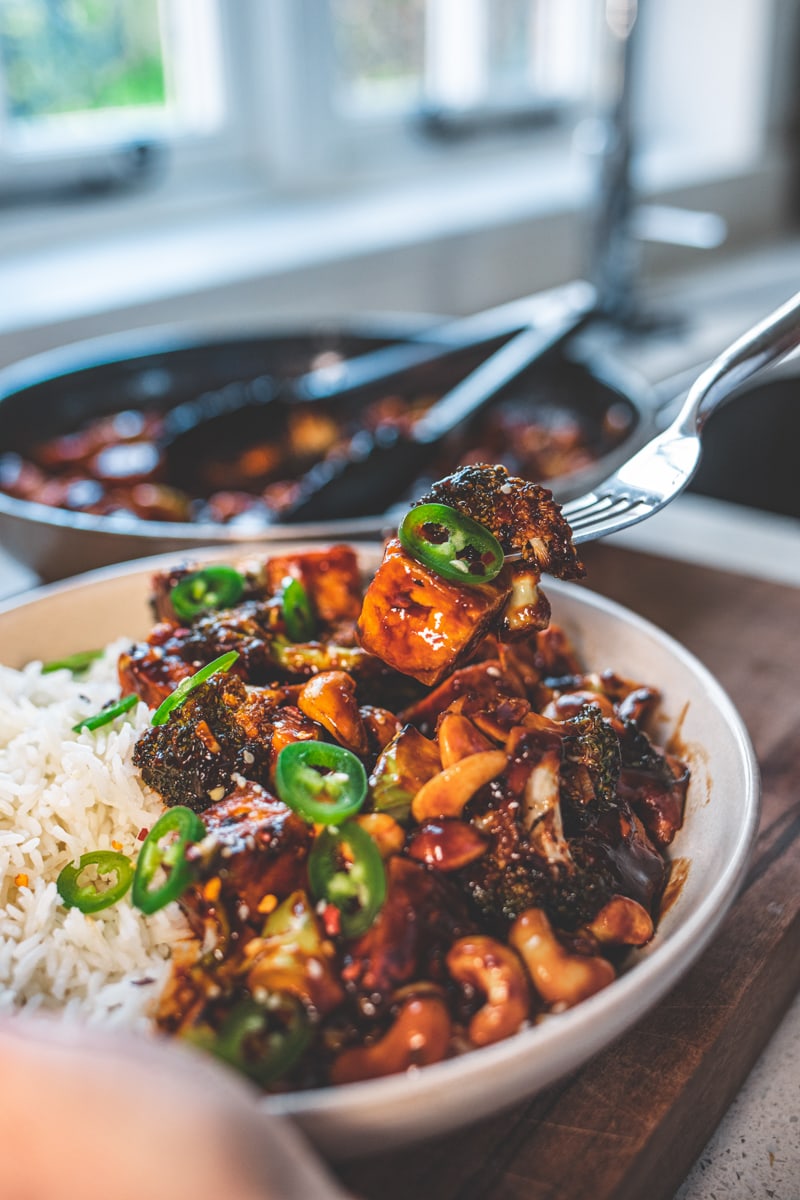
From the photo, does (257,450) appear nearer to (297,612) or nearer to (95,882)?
(297,612)

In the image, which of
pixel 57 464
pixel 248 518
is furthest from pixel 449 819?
pixel 57 464

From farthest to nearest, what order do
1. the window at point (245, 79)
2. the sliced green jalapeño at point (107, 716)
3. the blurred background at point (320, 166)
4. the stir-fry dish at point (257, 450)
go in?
the window at point (245, 79) < the blurred background at point (320, 166) < the stir-fry dish at point (257, 450) < the sliced green jalapeño at point (107, 716)

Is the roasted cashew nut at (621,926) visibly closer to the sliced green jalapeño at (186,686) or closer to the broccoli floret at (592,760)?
the broccoli floret at (592,760)

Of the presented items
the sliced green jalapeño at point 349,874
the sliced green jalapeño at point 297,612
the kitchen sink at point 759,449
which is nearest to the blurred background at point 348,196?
the kitchen sink at point 759,449

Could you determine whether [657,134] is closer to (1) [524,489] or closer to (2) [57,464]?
(2) [57,464]

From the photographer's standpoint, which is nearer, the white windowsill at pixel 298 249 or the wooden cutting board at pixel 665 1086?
the wooden cutting board at pixel 665 1086

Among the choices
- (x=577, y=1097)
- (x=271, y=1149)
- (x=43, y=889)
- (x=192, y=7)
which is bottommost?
(x=577, y=1097)

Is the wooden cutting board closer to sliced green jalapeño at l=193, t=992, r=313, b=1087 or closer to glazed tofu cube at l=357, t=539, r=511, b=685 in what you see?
sliced green jalapeño at l=193, t=992, r=313, b=1087
